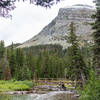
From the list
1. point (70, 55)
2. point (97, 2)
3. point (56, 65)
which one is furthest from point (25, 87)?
point (56, 65)

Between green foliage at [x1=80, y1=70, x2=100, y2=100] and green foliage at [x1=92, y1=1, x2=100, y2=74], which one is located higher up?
green foliage at [x1=92, y1=1, x2=100, y2=74]

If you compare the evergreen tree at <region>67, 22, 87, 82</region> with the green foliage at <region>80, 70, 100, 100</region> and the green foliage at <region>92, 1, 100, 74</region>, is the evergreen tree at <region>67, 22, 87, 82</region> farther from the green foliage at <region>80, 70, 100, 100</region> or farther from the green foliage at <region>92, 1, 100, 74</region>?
the green foliage at <region>80, 70, 100, 100</region>

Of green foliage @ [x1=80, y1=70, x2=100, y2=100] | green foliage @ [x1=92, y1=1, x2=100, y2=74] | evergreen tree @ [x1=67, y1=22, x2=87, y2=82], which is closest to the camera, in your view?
green foliage @ [x1=80, y1=70, x2=100, y2=100]

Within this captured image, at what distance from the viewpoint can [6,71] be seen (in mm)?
58219

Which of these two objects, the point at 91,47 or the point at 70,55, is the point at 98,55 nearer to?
the point at 91,47

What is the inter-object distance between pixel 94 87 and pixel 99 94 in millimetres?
396

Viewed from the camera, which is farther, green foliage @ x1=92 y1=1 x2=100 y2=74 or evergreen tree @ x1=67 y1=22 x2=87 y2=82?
evergreen tree @ x1=67 y1=22 x2=87 y2=82

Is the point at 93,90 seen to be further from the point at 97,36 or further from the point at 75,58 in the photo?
the point at 75,58

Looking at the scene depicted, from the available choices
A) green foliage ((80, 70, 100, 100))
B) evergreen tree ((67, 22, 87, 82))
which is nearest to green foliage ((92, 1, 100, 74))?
evergreen tree ((67, 22, 87, 82))

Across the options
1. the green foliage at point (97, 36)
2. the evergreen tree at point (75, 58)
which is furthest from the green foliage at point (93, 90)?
the evergreen tree at point (75, 58)

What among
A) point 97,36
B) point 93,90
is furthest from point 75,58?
point 93,90

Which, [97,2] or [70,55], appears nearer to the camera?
[97,2]

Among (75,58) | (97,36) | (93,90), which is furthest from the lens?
(75,58)

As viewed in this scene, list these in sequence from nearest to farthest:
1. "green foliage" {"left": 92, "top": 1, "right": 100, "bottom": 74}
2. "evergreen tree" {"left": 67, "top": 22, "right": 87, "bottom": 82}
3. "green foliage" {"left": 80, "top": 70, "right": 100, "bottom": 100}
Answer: "green foliage" {"left": 80, "top": 70, "right": 100, "bottom": 100}
"green foliage" {"left": 92, "top": 1, "right": 100, "bottom": 74}
"evergreen tree" {"left": 67, "top": 22, "right": 87, "bottom": 82}
